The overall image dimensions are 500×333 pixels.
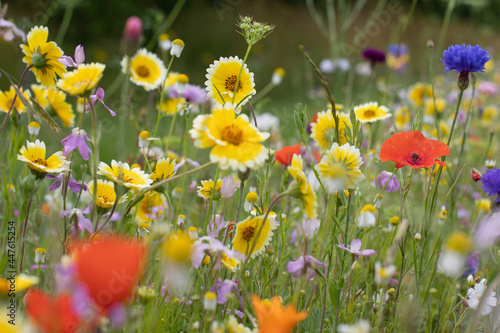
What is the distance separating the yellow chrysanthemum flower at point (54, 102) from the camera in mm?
999

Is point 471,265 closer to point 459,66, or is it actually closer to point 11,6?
point 459,66

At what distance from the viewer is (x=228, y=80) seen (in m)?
0.76

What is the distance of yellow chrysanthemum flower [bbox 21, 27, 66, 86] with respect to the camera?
0.75 metres

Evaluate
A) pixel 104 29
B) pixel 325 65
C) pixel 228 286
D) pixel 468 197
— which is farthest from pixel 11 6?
pixel 228 286

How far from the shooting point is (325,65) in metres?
3.06

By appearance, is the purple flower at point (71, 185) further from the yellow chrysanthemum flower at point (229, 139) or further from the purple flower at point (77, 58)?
the yellow chrysanthemum flower at point (229, 139)

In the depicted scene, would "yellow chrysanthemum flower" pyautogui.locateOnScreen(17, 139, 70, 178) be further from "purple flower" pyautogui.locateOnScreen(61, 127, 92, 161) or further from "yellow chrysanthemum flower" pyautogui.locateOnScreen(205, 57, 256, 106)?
"yellow chrysanthemum flower" pyautogui.locateOnScreen(205, 57, 256, 106)

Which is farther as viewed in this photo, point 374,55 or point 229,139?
point 374,55

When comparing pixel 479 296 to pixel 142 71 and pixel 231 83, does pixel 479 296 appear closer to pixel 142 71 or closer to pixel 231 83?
pixel 231 83

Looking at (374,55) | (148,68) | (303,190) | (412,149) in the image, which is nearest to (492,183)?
(412,149)

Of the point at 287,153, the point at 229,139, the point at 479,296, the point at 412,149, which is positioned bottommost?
the point at 479,296

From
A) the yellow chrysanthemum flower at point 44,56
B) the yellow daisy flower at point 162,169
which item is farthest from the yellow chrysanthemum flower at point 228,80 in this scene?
the yellow chrysanthemum flower at point 44,56

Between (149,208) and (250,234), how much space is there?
0.86 feet

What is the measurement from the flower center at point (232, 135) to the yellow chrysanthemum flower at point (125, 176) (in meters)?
0.15
